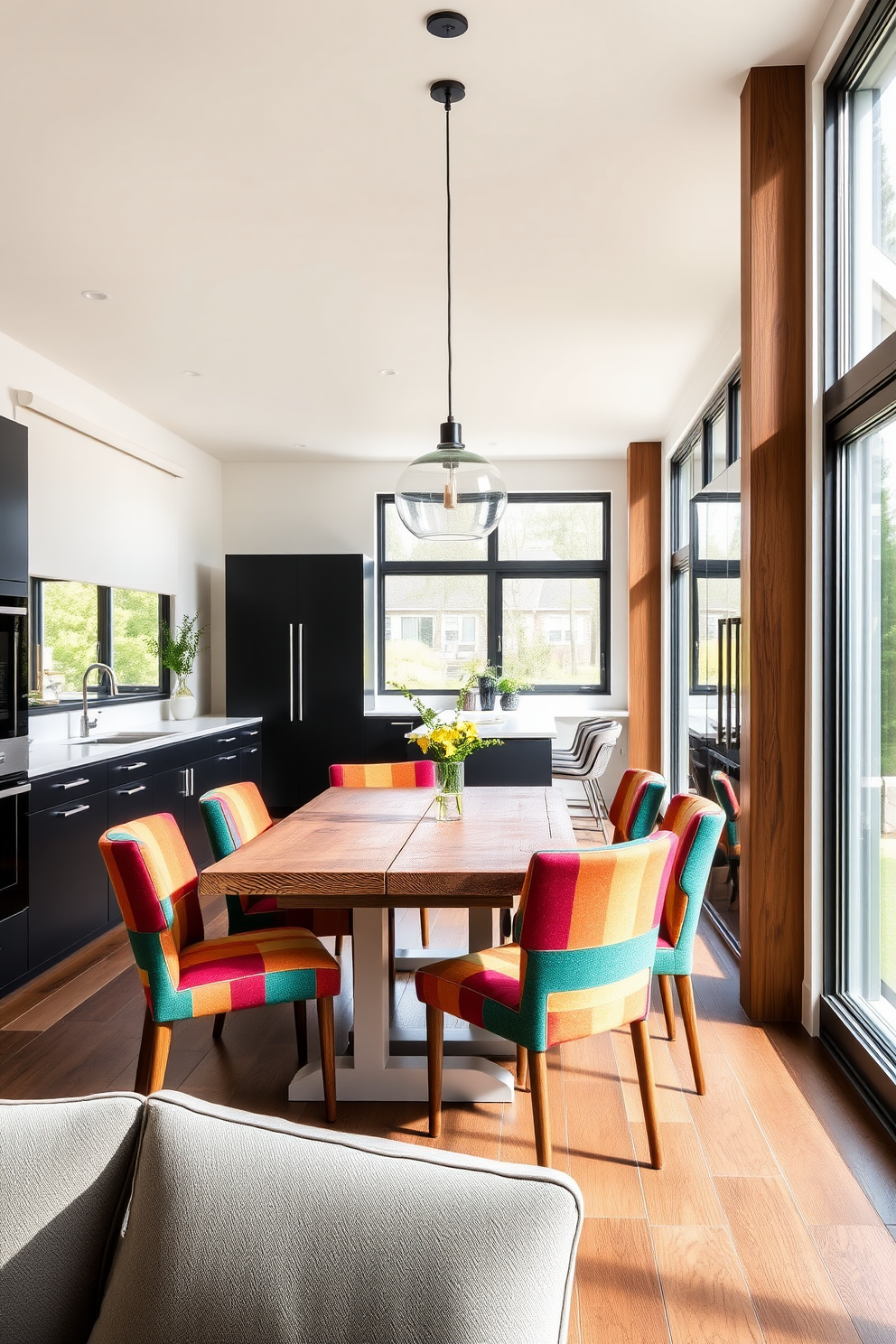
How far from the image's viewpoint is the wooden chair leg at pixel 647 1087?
228 centimetres

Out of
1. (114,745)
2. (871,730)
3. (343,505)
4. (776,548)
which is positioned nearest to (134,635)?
(114,745)

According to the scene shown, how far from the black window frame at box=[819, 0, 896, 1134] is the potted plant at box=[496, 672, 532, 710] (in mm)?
4313

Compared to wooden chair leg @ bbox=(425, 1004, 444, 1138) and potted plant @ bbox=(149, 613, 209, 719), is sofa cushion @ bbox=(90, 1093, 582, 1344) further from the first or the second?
potted plant @ bbox=(149, 613, 209, 719)

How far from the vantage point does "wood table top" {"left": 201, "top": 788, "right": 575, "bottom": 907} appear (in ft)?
7.67

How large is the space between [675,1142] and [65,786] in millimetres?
2782

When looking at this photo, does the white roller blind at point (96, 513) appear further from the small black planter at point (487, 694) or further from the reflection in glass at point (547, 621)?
the reflection in glass at point (547, 621)

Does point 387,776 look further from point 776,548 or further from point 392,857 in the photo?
point 776,548

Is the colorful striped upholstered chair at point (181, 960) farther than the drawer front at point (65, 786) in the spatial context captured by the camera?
No

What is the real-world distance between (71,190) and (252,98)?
0.90 m

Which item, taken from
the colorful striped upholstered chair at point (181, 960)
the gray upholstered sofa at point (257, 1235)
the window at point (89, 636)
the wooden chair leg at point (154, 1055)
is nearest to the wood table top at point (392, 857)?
the colorful striped upholstered chair at point (181, 960)

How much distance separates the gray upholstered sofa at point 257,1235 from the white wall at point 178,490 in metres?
4.40

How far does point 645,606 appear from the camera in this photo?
7418mm

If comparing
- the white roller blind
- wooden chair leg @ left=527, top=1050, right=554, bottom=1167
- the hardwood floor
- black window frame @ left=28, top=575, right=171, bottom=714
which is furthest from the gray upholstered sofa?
the white roller blind

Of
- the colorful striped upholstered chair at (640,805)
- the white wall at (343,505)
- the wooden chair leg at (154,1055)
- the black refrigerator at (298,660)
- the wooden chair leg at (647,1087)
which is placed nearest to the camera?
the wooden chair leg at (647,1087)
